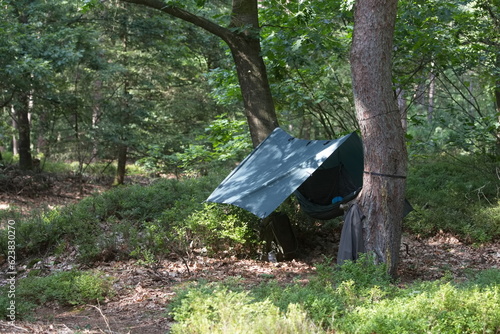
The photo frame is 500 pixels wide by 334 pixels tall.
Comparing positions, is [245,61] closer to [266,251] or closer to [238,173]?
[238,173]

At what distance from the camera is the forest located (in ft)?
12.6

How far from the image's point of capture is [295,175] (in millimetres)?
5684

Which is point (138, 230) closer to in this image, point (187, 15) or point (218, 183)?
point (218, 183)

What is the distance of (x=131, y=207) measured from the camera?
308 inches

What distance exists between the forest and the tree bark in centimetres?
2

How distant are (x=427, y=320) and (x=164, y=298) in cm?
271

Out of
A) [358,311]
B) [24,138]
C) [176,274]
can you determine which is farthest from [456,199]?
[24,138]

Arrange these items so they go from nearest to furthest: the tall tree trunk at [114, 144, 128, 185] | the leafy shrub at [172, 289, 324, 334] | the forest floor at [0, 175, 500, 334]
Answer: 1. the leafy shrub at [172, 289, 324, 334]
2. the forest floor at [0, 175, 500, 334]
3. the tall tree trunk at [114, 144, 128, 185]

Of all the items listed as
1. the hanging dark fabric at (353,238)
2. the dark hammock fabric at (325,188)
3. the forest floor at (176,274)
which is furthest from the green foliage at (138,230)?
the hanging dark fabric at (353,238)

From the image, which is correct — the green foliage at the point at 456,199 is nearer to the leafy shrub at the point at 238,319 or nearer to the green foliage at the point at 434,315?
the green foliage at the point at 434,315

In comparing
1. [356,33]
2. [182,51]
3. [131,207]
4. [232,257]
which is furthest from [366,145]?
[182,51]

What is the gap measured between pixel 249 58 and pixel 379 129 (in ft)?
8.71

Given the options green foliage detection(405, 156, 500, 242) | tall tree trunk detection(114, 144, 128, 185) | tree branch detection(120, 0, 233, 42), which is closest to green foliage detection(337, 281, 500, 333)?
green foliage detection(405, 156, 500, 242)

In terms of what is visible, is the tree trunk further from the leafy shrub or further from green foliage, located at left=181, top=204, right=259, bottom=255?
the leafy shrub
